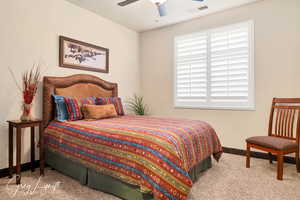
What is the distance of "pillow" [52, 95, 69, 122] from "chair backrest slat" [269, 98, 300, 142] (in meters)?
3.27

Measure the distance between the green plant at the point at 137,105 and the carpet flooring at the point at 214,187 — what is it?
7.46 ft

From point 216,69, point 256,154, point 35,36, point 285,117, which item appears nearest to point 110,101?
point 35,36

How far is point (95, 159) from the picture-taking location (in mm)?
2078

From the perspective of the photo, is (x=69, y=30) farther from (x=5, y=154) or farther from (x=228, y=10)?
(x=228, y=10)

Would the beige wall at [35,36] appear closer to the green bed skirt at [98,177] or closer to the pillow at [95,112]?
the green bed skirt at [98,177]

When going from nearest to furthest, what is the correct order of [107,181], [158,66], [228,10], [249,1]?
[107,181], [249,1], [228,10], [158,66]

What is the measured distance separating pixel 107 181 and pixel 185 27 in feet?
11.5

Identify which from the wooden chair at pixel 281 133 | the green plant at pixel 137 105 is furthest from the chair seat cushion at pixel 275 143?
the green plant at pixel 137 105

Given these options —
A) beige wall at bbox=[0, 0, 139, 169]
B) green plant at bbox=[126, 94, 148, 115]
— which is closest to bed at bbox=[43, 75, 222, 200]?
beige wall at bbox=[0, 0, 139, 169]

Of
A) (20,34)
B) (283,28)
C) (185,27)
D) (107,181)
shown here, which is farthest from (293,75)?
(20,34)

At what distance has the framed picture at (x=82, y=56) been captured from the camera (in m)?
3.21

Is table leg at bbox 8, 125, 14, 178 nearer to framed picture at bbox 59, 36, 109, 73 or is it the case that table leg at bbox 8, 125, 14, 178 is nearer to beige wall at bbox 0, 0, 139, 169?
beige wall at bbox 0, 0, 139, 169

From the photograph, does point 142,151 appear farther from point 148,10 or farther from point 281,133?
point 148,10

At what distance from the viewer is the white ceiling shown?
3.30 m
